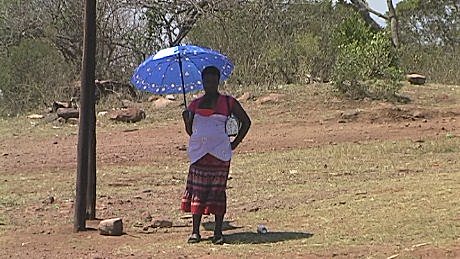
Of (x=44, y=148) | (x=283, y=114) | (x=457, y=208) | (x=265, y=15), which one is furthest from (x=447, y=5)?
(x=457, y=208)

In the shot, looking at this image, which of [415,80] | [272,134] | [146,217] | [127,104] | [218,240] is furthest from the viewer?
[415,80]

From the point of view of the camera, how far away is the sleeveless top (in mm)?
7367

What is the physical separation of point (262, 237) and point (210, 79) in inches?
53.2

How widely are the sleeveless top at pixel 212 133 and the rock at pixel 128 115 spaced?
33.6 ft

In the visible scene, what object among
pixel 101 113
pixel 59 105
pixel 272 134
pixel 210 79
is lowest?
pixel 272 134

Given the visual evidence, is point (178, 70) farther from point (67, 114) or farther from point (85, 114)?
point (67, 114)

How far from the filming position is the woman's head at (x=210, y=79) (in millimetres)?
7352

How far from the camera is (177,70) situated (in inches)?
332

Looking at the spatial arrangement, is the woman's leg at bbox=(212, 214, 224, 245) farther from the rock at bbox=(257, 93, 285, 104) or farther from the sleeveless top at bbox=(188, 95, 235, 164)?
the rock at bbox=(257, 93, 285, 104)

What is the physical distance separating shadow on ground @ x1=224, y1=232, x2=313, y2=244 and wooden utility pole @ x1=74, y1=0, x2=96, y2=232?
138 centimetres

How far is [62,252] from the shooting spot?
737 centimetres

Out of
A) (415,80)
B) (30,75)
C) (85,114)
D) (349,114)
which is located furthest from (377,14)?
(85,114)

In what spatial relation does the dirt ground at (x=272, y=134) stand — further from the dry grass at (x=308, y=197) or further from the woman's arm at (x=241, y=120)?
the woman's arm at (x=241, y=120)

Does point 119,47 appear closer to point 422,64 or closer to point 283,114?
point 283,114
